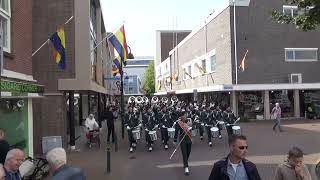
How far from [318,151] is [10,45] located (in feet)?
36.7

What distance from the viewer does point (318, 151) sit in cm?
1823

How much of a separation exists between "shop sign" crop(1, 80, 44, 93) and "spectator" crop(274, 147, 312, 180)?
699 centimetres

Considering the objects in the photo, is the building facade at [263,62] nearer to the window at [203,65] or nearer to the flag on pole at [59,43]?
the window at [203,65]

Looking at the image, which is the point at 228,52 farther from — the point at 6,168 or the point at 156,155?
the point at 6,168

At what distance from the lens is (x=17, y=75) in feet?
45.2

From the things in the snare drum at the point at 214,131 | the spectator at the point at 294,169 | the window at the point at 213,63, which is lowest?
the snare drum at the point at 214,131

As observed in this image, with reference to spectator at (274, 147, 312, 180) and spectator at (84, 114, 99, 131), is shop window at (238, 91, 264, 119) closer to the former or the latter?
spectator at (84, 114, 99, 131)

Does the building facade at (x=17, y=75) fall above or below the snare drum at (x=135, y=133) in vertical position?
above

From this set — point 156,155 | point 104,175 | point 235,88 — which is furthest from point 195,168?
point 235,88

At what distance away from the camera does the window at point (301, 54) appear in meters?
40.9

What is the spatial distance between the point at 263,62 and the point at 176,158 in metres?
24.2

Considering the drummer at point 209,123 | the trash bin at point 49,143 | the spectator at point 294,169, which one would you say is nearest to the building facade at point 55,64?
the drummer at point 209,123

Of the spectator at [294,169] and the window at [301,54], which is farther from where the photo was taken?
the window at [301,54]

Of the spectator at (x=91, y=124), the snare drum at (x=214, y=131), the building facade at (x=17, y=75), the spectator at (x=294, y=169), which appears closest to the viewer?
the spectator at (x=294, y=169)
